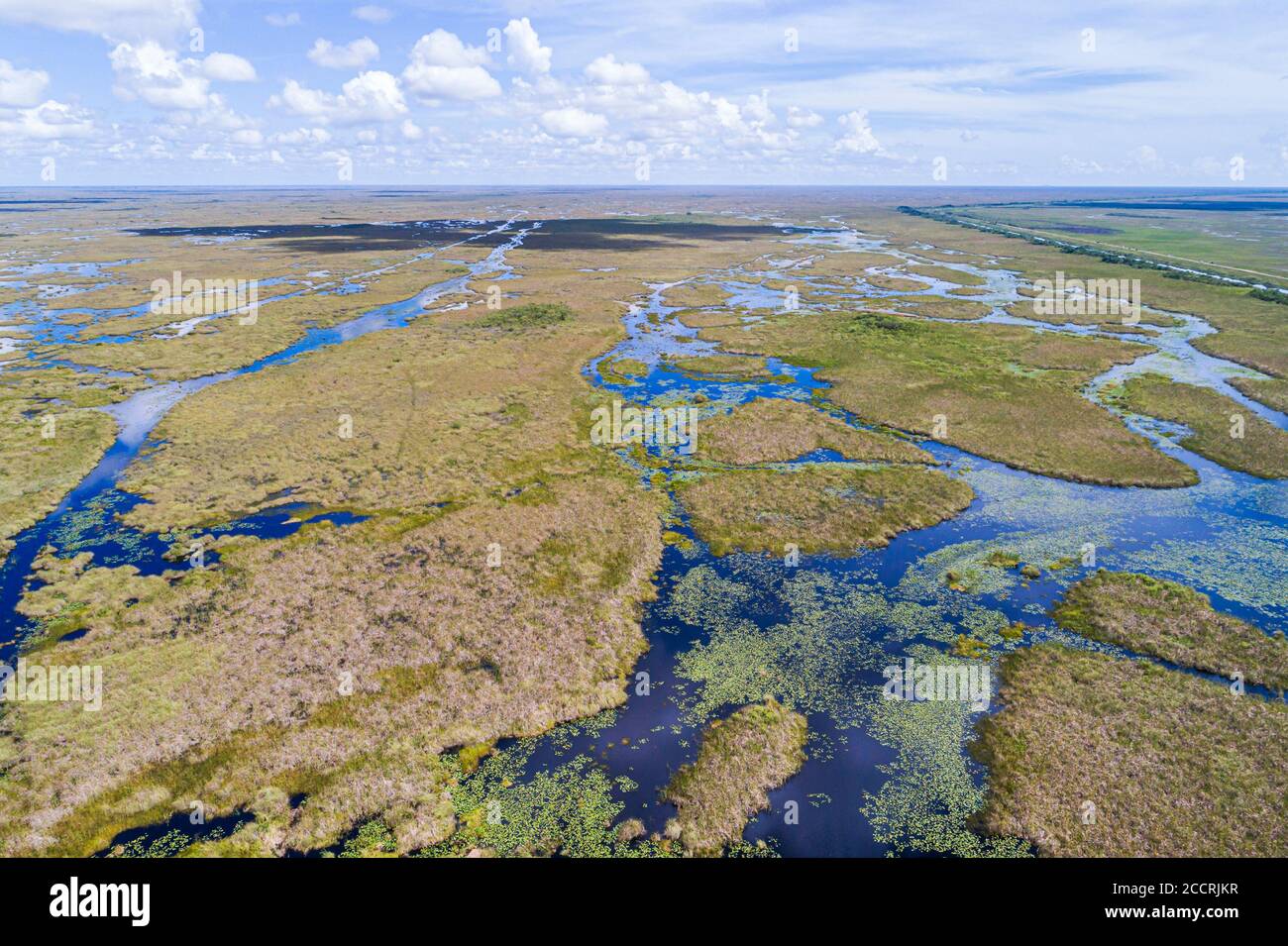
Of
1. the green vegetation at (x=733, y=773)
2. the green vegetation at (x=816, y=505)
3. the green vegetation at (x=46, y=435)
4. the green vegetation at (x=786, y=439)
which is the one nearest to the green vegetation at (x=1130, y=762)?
the green vegetation at (x=733, y=773)

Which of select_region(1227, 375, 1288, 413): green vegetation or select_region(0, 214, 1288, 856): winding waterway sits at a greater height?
select_region(1227, 375, 1288, 413): green vegetation

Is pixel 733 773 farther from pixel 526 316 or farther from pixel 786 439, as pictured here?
pixel 526 316

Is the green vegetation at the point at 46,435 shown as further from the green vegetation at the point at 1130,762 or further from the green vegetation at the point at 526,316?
the green vegetation at the point at 1130,762

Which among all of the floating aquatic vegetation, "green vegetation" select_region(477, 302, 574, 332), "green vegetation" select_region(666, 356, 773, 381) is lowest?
the floating aquatic vegetation

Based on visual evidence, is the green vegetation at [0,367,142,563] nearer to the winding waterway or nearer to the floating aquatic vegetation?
the winding waterway

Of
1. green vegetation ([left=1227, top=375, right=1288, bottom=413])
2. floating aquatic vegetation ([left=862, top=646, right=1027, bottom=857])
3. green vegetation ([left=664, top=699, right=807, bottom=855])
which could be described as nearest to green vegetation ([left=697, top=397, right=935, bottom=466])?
floating aquatic vegetation ([left=862, top=646, right=1027, bottom=857])

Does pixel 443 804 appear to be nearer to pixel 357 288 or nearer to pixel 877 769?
Result: pixel 877 769
